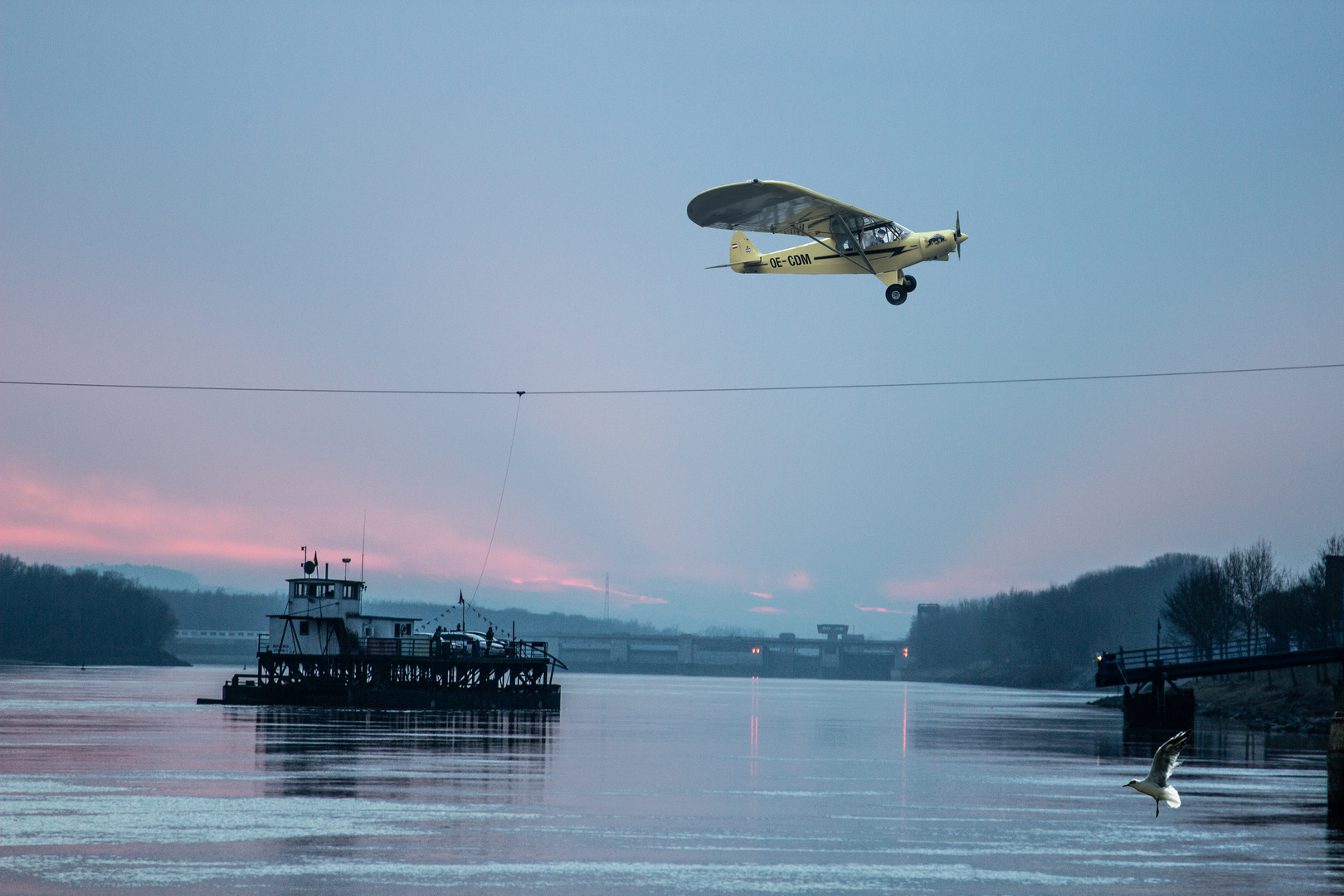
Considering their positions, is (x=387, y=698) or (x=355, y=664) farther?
(x=355, y=664)

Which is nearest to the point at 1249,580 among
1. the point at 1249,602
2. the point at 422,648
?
the point at 1249,602

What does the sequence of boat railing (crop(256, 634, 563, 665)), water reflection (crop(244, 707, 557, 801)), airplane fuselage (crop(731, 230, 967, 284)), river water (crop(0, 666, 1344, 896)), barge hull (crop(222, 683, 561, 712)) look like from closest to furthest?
1. river water (crop(0, 666, 1344, 896))
2. water reflection (crop(244, 707, 557, 801))
3. airplane fuselage (crop(731, 230, 967, 284))
4. barge hull (crop(222, 683, 561, 712))
5. boat railing (crop(256, 634, 563, 665))

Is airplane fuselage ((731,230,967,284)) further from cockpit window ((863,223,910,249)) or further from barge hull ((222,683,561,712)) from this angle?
barge hull ((222,683,561,712))

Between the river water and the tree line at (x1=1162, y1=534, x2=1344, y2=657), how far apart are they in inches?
1849

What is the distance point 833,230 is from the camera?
123 ft

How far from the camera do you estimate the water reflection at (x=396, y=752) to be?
103 ft

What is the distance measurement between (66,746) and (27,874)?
25.0 metres

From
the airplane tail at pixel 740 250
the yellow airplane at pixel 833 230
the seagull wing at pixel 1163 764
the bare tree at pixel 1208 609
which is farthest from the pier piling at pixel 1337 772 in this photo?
the bare tree at pixel 1208 609

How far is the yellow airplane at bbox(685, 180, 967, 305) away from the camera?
35.8 meters

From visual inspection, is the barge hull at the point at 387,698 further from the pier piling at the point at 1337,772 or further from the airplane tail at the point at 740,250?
the pier piling at the point at 1337,772

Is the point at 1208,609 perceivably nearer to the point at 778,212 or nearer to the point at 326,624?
the point at 326,624

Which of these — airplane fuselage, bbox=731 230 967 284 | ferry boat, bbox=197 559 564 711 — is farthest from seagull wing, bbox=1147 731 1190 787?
ferry boat, bbox=197 559 564 711

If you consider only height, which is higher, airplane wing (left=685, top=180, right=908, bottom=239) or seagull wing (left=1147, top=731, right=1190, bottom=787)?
airplane wing (left=685, top=180, right=908, bottom=239)

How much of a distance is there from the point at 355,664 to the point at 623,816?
51524 mm
